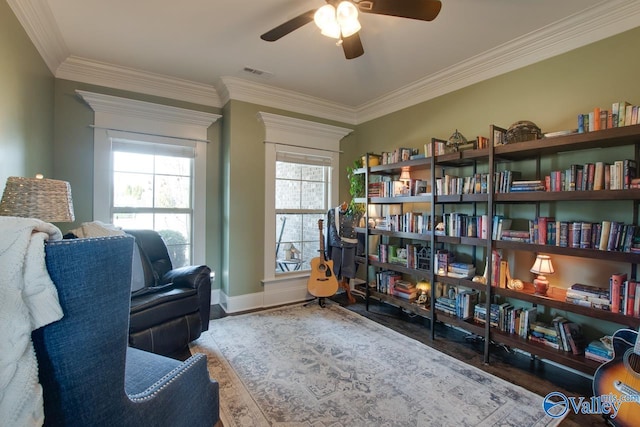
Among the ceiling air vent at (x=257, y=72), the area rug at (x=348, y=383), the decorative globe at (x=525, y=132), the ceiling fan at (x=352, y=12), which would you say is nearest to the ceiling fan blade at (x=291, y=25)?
the ceiling fan at (x=352, y=12)

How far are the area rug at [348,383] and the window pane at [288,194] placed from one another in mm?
1555

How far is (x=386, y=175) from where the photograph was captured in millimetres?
3684

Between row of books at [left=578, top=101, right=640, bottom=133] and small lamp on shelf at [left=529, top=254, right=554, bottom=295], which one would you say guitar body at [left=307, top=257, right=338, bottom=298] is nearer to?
small lamp on shelf at [left=529, top=254, right=554, bottom=295]

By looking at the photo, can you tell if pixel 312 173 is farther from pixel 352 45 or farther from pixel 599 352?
pixel 599 352

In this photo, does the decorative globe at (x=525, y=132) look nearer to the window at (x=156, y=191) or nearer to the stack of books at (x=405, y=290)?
the stack of books at (x=405, y=290)

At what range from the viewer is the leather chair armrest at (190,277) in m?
2.50

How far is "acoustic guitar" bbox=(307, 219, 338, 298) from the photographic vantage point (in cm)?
346

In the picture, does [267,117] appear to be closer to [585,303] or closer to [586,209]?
[586,209]

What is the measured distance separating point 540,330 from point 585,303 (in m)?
0.37

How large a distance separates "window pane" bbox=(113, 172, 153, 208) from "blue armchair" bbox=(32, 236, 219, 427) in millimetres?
2738

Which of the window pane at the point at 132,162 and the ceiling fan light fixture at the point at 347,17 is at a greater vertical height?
the ceiling fan light fixture at the point at 347,17

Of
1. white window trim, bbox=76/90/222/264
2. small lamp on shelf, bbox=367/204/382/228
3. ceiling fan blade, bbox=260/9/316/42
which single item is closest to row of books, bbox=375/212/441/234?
small lamp on shelf, bbox=367/204/382/228

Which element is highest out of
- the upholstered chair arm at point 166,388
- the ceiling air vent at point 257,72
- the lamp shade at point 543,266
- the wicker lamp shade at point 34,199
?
the ceiling air vent at point 257,72

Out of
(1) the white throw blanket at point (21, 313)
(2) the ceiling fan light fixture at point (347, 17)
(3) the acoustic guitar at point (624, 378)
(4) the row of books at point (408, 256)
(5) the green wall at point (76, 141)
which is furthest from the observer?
(4) the row of books at point (408, 256)
